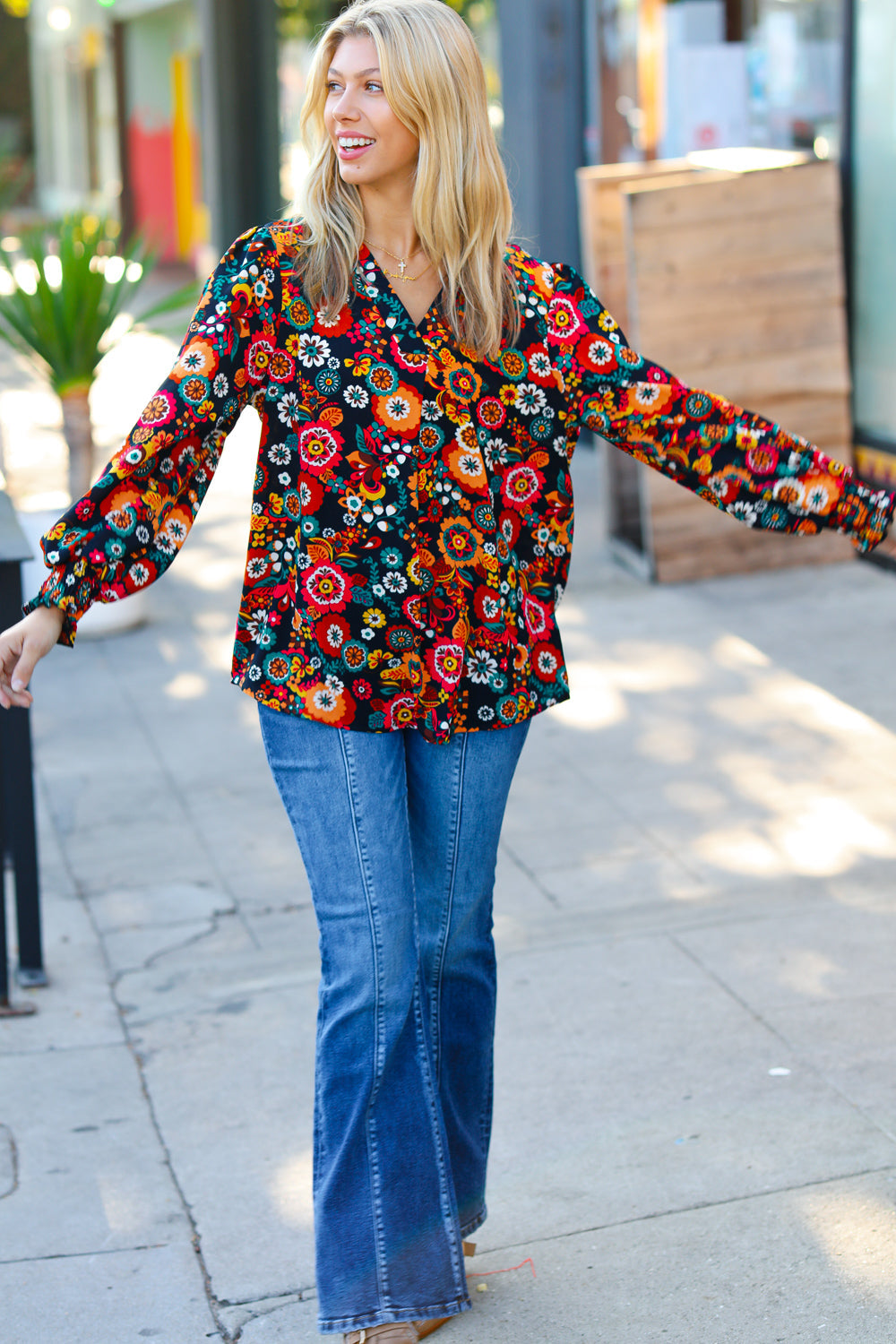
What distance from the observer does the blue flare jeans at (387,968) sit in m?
2.39

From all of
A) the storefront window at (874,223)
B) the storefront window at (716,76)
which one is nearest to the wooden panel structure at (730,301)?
the storefront window at (874,223)

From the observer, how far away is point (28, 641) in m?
2.26

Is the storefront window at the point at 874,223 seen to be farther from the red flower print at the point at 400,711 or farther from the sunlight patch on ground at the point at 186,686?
the red flower print at the point at 400,711

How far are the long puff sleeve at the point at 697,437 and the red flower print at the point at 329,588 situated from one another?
434 millimetres

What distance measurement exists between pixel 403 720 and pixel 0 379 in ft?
39.1

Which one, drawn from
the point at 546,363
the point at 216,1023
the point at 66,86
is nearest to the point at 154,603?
the point at 216,1023

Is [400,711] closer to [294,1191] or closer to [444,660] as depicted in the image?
[444,660]

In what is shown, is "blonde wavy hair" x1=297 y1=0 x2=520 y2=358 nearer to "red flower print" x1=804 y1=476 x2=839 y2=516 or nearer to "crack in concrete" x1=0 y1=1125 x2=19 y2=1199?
"red flower print" x1=804 y1=476 x2=839 y2=516

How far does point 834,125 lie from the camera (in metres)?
7.61

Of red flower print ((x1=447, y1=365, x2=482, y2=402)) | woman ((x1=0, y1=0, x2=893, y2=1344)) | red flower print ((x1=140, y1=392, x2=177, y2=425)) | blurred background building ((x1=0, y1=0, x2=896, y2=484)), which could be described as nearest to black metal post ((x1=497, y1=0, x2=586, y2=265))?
blurred background building ((x1=0, y1=0, x2=896, y2=484))

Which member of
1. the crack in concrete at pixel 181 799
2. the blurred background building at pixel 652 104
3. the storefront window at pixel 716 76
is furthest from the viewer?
the storefront window at pixel 716 76

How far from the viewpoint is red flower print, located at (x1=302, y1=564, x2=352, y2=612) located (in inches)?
92.7

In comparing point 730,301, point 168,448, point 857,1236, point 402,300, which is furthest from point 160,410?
point 730,301

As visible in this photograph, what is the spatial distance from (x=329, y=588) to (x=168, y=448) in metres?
0.29
